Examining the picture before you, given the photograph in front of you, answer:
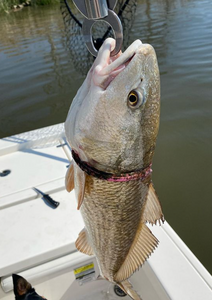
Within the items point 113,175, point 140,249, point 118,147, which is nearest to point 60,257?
point 140,249

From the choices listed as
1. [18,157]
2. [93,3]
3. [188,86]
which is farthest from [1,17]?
[93,3]

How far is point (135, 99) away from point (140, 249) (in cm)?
87

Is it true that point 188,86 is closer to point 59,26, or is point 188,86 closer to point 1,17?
point 59,26

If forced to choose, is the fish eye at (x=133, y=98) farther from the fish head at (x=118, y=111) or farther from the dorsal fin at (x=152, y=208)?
the dorsal fin at (x=152, y=208)

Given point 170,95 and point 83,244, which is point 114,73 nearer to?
point 83,244

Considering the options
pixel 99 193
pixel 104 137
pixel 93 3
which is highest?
pixel 93 3

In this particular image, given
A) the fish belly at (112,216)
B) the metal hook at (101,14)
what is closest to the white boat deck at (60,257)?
the fish belly at (112,216)

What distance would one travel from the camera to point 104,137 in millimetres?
1194

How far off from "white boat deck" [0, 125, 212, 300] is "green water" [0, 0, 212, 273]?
176cm

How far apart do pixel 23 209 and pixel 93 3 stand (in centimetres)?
188

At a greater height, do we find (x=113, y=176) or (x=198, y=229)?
(x=113, y=176)

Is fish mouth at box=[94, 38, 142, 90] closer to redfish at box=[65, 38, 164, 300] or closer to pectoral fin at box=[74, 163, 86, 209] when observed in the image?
redfish at box=[65, 38, 164, 300]

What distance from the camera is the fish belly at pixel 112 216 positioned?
1.27 m

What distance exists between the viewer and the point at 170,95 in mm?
6824
